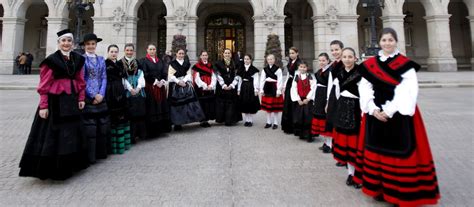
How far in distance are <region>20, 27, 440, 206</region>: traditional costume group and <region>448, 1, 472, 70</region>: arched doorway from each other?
31801mm

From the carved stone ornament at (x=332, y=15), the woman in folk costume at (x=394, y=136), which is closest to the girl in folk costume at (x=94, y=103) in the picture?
the woman in folk costume at (x=394, y=136)

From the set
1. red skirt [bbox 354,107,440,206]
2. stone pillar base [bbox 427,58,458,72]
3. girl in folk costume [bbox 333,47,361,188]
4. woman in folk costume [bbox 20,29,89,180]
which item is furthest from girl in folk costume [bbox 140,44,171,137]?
stone pillar base [bbox 427,58,458,72]

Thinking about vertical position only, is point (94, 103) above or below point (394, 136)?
above

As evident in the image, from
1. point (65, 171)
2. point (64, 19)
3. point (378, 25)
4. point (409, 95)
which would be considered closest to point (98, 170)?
point (65, 171)

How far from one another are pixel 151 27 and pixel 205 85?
22.7 m

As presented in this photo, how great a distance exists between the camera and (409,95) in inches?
120

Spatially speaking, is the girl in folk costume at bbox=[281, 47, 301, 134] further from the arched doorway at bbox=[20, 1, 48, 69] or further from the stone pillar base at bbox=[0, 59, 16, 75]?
the arched doorway at bbox=[20, 1, 48, 69]

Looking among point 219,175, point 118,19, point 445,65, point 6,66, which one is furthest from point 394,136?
point 6,66

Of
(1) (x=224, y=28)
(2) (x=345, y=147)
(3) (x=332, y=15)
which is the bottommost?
(2) (x=345, y=147)

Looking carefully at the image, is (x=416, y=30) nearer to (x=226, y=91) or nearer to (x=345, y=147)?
(x=226, y=91)

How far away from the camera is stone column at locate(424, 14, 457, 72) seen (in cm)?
2375

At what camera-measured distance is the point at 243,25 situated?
27734 millimetres

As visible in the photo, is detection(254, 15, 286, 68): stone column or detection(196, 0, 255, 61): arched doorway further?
detection(196, 0, 255, 61): arched doorway

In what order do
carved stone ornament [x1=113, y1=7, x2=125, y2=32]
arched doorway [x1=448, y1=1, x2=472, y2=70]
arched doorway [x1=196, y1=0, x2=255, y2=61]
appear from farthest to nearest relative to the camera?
arched doorway [x1=448, y1=1, x2=472, y2=70]
arched doorway [x1=196, y1=0, x2=255, y2=61]
carved stone ornament [x1=113, y1=7, x2=125, y2=32]
